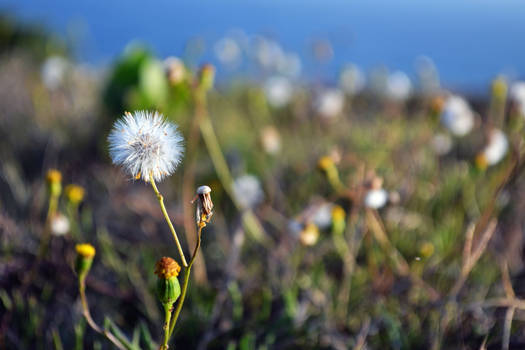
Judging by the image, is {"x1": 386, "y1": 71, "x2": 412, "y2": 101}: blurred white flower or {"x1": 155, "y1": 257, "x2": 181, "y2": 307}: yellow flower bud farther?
{"x1": 386, "y1": 71, "x2": 412, "y2": 101}: blurred white flower

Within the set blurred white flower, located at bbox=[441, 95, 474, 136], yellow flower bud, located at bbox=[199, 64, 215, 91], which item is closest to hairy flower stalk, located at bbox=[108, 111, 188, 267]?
yellow flower bud, located at bbox=[199, 64, 215, 91]

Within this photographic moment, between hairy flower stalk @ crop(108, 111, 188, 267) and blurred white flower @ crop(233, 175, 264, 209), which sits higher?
hairy flower stalk @ crop(108, 111, 188, 267)

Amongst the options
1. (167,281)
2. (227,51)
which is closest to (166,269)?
(167,281)

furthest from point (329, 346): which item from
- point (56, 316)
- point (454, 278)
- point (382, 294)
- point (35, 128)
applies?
point (35, 128)

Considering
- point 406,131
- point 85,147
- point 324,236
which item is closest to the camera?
point 324,236

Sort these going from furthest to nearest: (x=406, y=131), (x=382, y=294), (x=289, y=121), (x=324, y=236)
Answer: (x=289, y=121) < (x=406, y=131) < (x=324, y=236) < (x=382, y=294)

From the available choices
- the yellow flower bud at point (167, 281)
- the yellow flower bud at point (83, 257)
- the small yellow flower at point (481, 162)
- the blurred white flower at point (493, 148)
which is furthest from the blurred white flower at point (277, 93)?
the yellow flower bud at point (167, 281)

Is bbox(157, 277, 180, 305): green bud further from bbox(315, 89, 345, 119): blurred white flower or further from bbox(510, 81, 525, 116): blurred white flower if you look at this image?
bbox(315, 89, 345, 119): blurred white flower

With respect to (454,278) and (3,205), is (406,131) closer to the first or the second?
(454,278)
